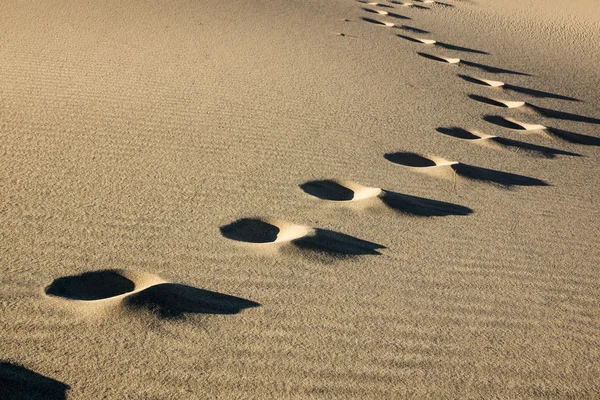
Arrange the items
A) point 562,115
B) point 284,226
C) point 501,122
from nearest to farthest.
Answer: point 284,226
point 501,122
point 562,115

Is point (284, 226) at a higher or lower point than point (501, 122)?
lower

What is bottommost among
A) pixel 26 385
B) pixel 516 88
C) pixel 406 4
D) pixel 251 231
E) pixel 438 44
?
pixel 26 385

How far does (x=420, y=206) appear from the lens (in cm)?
280

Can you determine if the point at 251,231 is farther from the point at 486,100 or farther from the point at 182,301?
the point at 486,100

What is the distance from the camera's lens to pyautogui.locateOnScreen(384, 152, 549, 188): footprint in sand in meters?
3.17

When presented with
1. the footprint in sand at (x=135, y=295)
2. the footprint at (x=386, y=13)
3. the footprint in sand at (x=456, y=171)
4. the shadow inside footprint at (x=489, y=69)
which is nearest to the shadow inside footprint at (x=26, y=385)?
the footprint in sand at (x=135, y=295)

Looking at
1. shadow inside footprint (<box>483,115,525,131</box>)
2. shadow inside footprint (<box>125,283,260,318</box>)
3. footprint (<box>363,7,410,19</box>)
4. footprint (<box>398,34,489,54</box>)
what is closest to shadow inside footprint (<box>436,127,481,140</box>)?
shadow inside footprint (<box>483,115,525,131</box>)

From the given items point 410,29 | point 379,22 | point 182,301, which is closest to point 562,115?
point 410,29

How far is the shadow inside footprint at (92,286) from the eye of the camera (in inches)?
76.3

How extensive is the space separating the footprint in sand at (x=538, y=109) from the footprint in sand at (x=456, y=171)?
137 cm

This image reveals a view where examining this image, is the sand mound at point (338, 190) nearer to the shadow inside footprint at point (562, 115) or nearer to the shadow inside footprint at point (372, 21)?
the shadow inside footprint at point (562, 115)

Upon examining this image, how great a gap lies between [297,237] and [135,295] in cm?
68

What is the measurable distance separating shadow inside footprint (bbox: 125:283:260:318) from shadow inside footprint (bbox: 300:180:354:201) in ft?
3.05

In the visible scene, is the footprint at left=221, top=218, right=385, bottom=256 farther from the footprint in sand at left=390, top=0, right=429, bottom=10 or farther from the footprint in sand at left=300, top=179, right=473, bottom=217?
the footprint in sand at left=390, top=0, right=429, bottom=10
